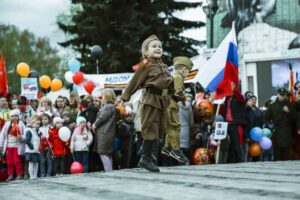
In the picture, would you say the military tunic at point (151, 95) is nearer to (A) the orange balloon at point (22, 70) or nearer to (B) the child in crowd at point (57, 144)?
(B) the child in crowd at point (57, 144)

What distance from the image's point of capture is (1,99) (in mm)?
12609

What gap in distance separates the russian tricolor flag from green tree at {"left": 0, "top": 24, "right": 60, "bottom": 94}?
45.4 m

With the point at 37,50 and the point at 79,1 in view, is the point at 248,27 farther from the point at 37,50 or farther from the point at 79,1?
the point at 37,50

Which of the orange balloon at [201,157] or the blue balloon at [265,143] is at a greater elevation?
the blue balloon at [265,143]

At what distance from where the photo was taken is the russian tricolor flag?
11328 millimetres

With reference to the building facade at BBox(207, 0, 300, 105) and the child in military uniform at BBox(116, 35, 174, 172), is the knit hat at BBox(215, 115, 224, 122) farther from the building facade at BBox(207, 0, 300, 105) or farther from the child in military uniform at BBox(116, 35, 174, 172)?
the building facade at BBox(207, 0, 300, 105)

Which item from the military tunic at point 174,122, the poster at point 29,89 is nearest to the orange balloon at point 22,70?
the poster at point 29,89

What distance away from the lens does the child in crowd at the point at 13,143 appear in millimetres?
11953

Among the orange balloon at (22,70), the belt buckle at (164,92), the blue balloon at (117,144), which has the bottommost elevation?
the blue balloon at (117,144)

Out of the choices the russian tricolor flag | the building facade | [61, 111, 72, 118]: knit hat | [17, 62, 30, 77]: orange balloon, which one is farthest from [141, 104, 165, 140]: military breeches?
the building facade

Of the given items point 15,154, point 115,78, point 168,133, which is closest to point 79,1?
point 115,78

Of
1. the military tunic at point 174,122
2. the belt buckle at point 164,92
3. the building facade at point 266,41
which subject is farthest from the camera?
the building facade at point 266,41

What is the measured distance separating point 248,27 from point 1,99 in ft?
76.8

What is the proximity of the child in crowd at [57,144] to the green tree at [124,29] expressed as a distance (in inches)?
508
